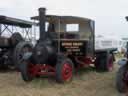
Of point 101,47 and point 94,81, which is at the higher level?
point 101,47

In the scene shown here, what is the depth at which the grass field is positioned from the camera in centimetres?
700

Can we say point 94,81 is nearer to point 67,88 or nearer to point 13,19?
point 67,88

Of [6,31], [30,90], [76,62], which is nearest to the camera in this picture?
[30,90]

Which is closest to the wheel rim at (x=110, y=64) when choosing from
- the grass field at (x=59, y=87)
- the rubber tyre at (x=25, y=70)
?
the grass field at (x=59, y=87)

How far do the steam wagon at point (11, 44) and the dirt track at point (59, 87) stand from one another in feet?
5.96

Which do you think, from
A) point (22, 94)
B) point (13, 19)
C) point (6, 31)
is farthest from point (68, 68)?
point (6, 31)

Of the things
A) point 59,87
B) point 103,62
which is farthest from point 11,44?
point 59,87

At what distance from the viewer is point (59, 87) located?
25.4 ft

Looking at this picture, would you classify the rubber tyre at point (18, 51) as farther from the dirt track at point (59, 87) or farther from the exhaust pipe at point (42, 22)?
the exhaust pipe at point (42, 22)

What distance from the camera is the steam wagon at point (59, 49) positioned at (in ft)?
27.4

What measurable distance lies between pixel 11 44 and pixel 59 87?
14.2 feet

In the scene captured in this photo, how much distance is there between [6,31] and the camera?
12.1m

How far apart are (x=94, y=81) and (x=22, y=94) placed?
2.56m

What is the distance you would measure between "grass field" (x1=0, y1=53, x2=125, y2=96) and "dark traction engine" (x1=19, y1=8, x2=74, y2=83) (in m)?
0.26
